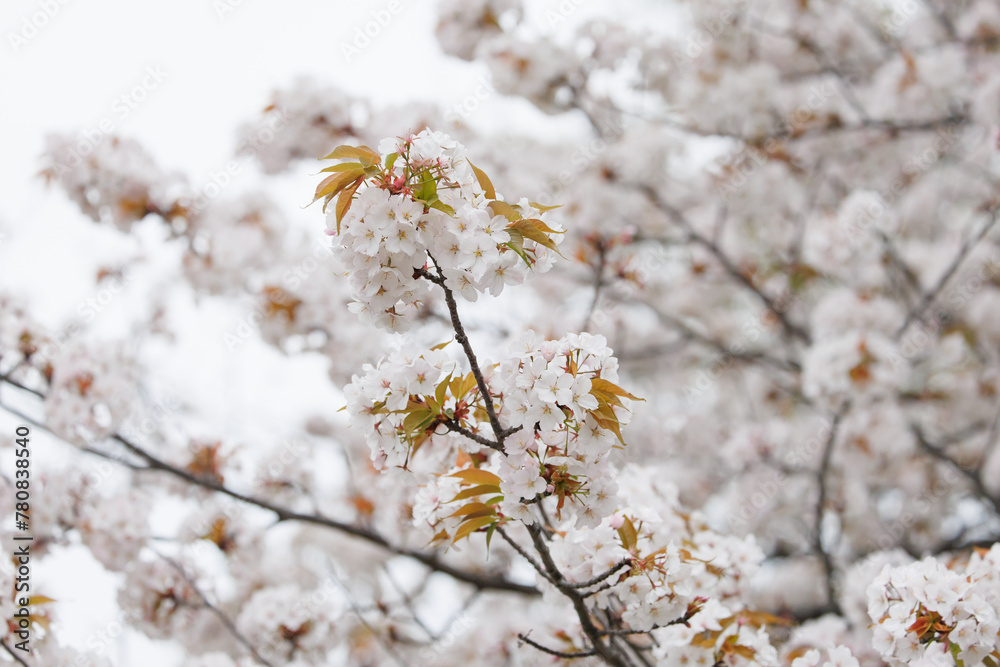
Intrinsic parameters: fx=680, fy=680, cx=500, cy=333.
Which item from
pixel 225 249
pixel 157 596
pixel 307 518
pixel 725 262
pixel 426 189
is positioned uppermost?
pixel 725 262

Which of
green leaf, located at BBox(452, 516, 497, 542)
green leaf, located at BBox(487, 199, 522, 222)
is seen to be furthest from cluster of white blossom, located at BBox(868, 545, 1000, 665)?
green leaf, located at BBox(487, 199, 522, 222)

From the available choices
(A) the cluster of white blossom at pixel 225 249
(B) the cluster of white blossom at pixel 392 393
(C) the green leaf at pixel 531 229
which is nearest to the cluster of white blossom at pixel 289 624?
(A) the cluster of white blossom at pixel 225 249

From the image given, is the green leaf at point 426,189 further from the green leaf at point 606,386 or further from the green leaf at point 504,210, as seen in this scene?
the green leaf at point 606,386

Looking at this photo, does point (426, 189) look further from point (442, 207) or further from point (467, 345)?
point (467, 345)

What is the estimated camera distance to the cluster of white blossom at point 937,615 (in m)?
1.62

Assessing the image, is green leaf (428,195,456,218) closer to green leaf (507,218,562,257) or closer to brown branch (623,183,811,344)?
green leaf (507,218,562,257)

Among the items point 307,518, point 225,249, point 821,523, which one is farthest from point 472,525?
point 225,249

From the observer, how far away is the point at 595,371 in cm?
137

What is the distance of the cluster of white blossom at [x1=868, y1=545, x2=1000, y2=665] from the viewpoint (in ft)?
5.32

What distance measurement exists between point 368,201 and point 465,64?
3.41 meters

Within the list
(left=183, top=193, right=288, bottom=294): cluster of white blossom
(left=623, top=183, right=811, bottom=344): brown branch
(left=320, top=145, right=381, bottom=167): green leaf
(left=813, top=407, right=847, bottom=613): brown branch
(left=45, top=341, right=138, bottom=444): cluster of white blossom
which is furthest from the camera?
(left=623, top=183, right=811, bottom=344): brown branch

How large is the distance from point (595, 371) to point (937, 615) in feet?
3.63

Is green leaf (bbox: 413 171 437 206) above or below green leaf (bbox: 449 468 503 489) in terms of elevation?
above

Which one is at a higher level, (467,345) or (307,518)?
(307,518)
